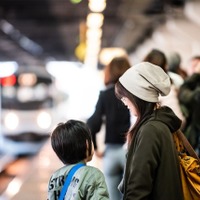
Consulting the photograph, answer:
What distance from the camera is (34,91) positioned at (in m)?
14.6

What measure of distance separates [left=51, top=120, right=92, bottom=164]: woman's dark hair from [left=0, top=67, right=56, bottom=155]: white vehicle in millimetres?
10723

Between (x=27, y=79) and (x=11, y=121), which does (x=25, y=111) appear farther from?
(x=27, y=79)

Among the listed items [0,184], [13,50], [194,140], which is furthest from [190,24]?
[13,50]

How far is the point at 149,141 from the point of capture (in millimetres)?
2832

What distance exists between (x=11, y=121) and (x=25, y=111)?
58cm

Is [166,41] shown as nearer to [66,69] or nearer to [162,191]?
[66,69]

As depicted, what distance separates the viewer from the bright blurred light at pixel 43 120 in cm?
1419

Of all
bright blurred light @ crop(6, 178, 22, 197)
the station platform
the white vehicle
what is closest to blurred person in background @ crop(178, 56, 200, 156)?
the station platform

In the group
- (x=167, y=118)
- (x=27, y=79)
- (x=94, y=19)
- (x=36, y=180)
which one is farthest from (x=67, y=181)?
(x=94, y=19)

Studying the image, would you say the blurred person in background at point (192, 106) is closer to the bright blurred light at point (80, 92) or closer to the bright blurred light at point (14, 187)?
the bright blurred light at point (14, 187)

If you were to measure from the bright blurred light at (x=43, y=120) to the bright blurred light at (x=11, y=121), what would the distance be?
2.01 ft

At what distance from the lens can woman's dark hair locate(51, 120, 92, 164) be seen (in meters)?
3.04

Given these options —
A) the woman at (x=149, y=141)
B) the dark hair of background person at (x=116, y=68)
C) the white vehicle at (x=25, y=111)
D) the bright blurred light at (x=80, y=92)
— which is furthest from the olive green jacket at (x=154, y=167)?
the bright blurred light at (x=80, y=92)

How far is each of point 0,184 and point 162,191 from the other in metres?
7.29
